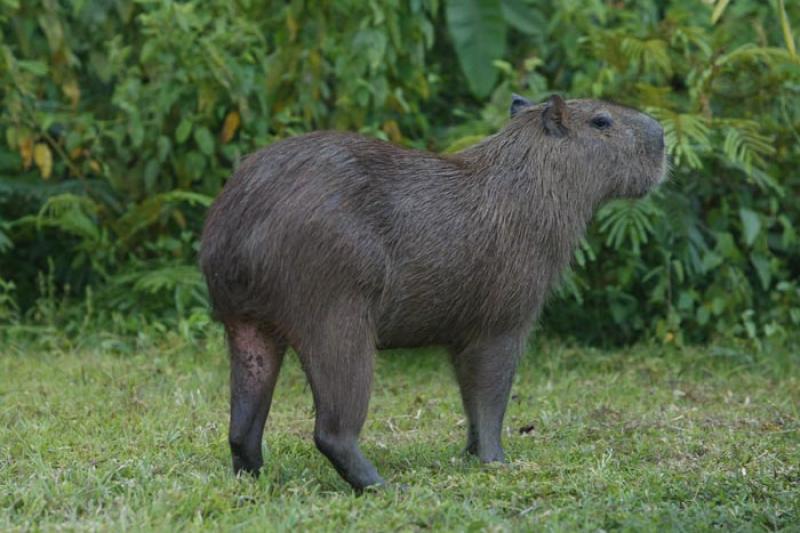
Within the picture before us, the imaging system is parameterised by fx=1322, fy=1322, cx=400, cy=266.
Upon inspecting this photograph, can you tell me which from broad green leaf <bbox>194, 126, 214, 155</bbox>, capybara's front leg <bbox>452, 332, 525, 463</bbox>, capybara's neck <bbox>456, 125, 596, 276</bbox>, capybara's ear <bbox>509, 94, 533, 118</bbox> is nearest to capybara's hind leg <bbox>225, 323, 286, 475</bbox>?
capybara's front leg <bbox>452, 332, 525, 463</bbox>

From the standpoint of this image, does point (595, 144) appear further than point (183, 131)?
No

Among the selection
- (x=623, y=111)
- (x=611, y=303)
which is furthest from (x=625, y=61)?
(x=623, y=111)

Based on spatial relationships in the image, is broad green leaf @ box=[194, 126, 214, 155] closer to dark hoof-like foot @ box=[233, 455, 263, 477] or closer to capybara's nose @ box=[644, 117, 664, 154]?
capybara's nose @ box=[644, 117, 664, 154]

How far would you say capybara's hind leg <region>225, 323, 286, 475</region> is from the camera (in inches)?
186

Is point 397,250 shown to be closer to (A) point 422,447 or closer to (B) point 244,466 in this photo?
(B) point 244,466

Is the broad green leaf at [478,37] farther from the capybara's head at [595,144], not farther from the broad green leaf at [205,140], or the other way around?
the capybara's head at [595,144]

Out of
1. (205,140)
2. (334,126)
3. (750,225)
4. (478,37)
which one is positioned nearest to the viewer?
(750,225)

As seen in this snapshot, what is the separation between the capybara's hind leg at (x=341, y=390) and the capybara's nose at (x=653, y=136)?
1641mm

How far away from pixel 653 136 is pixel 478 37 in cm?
272

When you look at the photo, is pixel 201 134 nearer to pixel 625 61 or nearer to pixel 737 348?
pixel 625 61

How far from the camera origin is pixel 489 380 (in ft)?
16.8

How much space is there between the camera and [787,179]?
303 inches

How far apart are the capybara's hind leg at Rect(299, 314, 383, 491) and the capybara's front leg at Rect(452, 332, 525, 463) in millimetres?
670

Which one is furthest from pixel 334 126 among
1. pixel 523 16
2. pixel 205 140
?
pixel 523 16
